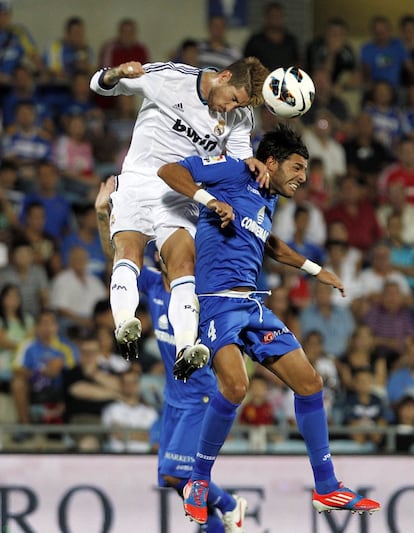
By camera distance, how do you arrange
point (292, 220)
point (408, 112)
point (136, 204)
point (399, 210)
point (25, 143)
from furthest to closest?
point (408, 112), point (399, 210), point (25, 143), point (292, 220), point (136, 204)

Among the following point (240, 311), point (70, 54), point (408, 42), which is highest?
point (408, 42)

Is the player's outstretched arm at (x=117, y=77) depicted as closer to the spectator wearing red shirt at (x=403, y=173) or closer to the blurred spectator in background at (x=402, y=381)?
the blurred spectator in background at (x=402, y=381)

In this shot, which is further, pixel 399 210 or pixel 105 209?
pixel 399 210

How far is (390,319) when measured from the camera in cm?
1334

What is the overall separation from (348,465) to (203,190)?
135 inches

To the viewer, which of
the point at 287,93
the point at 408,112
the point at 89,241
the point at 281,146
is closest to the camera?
the point at 287,93

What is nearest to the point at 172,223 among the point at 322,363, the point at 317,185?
the point at 322,363

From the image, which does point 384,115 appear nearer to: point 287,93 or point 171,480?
point 171,480

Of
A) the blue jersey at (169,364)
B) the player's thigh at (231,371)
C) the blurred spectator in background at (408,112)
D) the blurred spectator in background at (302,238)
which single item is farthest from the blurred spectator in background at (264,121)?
the player's thigh at (231,371)

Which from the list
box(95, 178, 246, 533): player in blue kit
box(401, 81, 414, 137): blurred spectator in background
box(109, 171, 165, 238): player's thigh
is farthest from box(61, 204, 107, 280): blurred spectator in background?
box(109, 171, 165, 238): player's thigh

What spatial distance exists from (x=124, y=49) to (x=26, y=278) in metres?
3.78

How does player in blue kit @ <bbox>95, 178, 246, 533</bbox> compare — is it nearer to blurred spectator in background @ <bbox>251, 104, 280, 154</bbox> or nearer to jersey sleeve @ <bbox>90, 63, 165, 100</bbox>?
jersey sleeve @ <bbox>90, 63, 165, 100</bbox>

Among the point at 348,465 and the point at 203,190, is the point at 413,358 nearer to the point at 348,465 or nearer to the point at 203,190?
the point at 348,465

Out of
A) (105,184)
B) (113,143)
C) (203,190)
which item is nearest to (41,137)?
(113,143)
